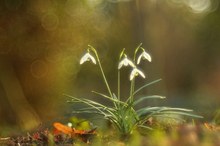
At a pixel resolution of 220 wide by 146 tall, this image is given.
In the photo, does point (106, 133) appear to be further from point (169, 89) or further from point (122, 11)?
point (169, 89)

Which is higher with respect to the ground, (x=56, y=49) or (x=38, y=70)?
(x=56, y=49)

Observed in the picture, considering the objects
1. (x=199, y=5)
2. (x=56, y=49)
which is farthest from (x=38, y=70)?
(x=199, y=5)

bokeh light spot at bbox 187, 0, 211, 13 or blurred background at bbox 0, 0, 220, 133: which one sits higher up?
bokeh light spot at bbox 187, 0, 211, 13

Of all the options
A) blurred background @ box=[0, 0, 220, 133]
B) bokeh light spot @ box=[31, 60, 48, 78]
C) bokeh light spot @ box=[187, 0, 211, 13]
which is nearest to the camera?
blurred background @ box=[0, 0, 220, 133]

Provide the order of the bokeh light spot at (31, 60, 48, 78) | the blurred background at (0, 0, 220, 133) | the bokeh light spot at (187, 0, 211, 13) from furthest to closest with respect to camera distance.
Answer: the bokeh light spot at (187, 0, 211, 13) < the bokeh light spot at (31, 60, 48, 78) < the blurred background at (0, 0, 220, 133)

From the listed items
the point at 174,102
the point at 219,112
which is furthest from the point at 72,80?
the point at 219,112

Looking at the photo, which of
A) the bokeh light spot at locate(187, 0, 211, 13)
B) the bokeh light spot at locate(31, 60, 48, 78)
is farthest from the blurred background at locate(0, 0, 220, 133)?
the bokeh light spot at locate(187, 0, 211, 13)

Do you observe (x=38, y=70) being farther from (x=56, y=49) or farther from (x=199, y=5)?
(x=199, y=5)

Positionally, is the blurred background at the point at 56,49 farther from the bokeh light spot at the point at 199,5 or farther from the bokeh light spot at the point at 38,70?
the bokeh light spot at the point at 199,5

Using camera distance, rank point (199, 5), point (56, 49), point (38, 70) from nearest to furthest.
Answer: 1. point (38, 70)
2. point (56, 49)
3. point (199, 5)

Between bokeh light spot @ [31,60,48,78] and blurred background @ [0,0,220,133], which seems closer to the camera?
blurred background @ [0,0,220,133]

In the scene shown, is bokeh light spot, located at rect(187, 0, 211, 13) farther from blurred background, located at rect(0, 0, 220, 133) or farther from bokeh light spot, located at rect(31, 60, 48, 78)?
bokeh light spot, located at rect(31, 60, 48, 78)

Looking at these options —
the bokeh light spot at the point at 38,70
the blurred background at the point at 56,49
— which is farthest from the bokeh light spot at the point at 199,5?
the bokeh light spot at the point at 38,70
